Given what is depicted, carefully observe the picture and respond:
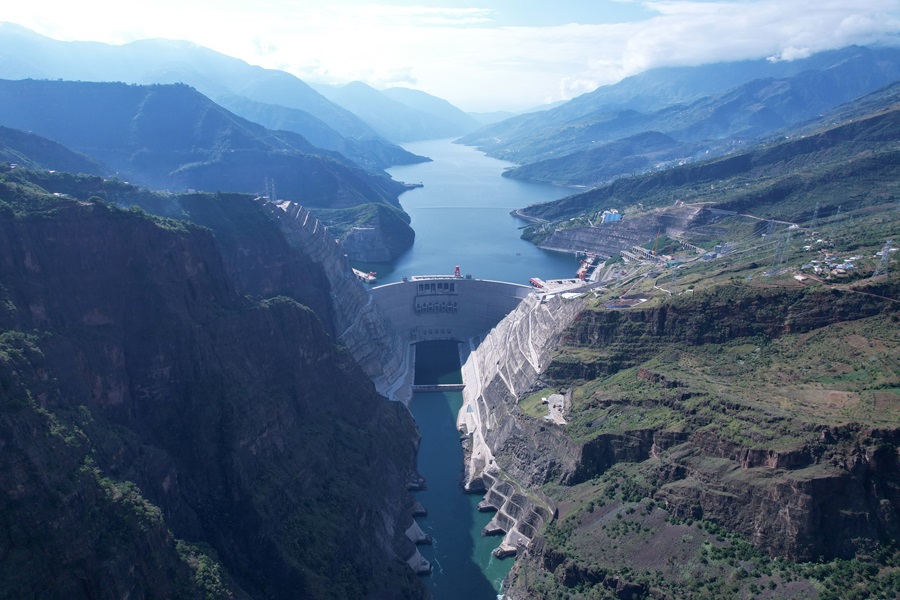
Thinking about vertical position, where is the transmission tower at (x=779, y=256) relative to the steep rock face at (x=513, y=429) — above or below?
above

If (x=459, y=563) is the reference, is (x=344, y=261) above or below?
above

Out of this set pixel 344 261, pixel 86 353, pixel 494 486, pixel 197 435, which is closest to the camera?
pixel 86 353

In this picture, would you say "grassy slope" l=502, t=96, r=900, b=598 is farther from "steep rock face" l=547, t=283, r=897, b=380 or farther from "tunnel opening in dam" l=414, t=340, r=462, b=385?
"tunnel opening in dam" l=414, t=340, r=462, b=385

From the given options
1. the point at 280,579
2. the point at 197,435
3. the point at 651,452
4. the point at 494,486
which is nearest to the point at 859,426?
the point at 651,452

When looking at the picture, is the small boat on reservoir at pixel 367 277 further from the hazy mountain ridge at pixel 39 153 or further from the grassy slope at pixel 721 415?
the grassy slope at pixel 721 415

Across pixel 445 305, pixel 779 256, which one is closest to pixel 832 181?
pixel 779 256

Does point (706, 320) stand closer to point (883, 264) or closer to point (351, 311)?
point (883, 264)

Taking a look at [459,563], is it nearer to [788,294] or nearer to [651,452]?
[651,452]

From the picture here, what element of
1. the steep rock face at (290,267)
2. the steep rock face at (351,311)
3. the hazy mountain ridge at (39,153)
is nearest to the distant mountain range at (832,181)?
the steep rock face at (351,311)
